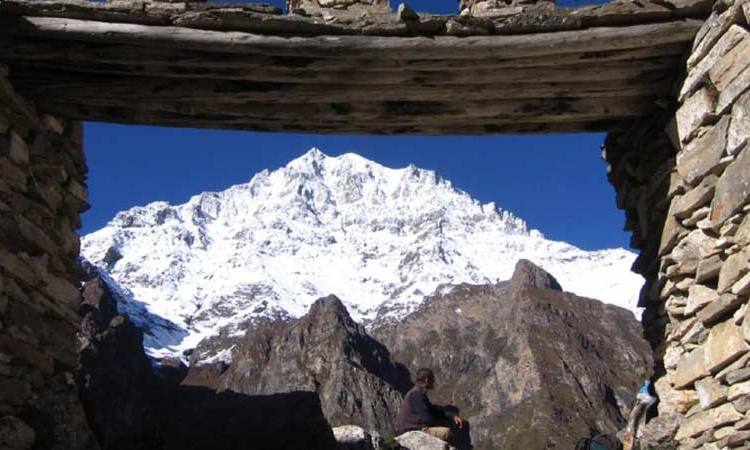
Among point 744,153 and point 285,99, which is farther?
point 285,99

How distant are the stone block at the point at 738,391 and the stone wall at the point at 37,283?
4.53 meters

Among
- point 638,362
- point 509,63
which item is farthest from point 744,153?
point 638,362

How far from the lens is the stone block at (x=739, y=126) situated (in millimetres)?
5930

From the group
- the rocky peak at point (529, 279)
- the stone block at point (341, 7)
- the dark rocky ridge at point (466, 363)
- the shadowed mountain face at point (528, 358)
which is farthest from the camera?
the rocky peak at point (529, 279)

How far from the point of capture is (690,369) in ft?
21.9

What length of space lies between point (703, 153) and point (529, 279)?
148999 millimetres

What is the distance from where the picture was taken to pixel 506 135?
320 inches

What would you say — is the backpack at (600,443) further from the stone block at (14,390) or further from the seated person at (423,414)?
the stone block at (14,390)

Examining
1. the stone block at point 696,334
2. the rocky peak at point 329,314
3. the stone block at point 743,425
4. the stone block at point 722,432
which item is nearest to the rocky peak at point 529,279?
the rocky peak at point 329,314

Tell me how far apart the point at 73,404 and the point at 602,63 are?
15.6 ft

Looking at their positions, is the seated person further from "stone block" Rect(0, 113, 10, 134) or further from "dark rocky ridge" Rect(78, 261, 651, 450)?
"dark rocky ridge" Rect(78, 261, 651, 450)

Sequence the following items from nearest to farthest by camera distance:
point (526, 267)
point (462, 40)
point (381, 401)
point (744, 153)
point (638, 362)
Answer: point (744, 153) → point (462, 40) → point (381, 401) → point (638, 362) → point (526, 267)

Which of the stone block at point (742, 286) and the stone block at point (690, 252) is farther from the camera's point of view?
the stone block at point (690, 252)

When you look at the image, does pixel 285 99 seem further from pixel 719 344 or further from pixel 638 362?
pixel 638 362
